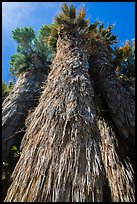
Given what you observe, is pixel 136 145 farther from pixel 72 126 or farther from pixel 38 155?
pixel 38 155

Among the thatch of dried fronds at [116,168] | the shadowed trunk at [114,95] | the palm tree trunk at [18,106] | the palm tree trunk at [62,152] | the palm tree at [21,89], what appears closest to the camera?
the palm tree trunk at [62,152]

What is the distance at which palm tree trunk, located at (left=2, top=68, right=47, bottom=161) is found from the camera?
617 centimetres

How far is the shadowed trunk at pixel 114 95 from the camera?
5.07 meters

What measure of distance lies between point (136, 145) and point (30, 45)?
22.0 feet

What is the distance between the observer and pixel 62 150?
2.87 meters

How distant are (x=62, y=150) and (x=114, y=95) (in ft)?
10.5

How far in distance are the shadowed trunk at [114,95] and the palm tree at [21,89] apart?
A: 1.76m

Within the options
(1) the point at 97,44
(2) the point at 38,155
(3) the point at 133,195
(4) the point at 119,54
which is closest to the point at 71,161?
(2) the point at 38,155

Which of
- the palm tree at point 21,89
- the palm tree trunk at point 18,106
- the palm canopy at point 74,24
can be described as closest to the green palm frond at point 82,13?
the palm canopy at point 74,24

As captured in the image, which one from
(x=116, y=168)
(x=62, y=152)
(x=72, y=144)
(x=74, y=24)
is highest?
(x=74, y=24)

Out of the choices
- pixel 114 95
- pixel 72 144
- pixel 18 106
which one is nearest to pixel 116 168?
pixel 72 144

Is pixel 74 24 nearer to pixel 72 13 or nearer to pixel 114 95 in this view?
pixel 72 13

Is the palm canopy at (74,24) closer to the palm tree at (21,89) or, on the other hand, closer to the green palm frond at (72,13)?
the green palm frond at (72,13)

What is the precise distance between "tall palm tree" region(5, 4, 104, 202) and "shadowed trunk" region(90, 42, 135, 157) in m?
1.38
